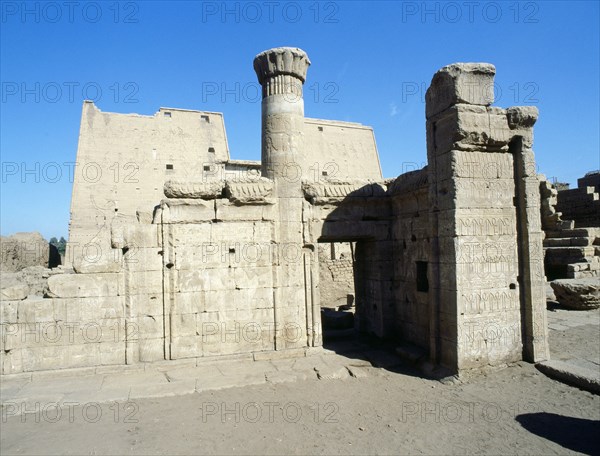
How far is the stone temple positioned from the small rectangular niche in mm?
28

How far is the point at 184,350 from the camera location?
692 cm

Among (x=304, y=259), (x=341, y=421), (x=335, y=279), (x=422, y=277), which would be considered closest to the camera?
(x=341, y=421)

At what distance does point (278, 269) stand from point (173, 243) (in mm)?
2031

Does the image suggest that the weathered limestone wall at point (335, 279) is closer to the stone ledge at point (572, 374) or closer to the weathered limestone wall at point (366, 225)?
the weathered limestone wall at point (366, 225)

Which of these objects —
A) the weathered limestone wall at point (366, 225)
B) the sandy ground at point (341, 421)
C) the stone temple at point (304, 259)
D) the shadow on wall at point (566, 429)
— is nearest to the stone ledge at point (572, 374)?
the sandy ground at point (341, 421)

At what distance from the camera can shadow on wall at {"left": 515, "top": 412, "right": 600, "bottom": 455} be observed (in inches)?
163

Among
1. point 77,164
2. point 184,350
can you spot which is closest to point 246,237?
point 184,350

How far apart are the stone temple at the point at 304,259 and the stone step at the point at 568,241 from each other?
30.5ft

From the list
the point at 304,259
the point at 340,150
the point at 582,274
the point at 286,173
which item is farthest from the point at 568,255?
the point at 340,150

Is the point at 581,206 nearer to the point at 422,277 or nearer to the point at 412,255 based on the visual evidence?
the point at 412,255

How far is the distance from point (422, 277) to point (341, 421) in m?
3.33

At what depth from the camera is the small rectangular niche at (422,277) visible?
7180 millimetres

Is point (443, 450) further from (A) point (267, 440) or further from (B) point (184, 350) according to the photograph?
(B) point (184, 350)

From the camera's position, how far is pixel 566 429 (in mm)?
4496
